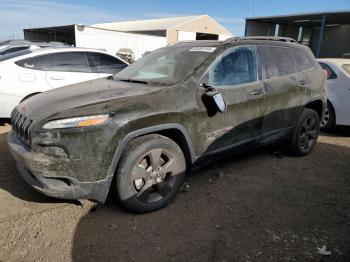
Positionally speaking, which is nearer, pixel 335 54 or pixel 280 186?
pixel 280 186

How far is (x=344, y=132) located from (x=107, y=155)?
19.7 ft

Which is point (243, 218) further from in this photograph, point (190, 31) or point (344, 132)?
point (190, 31)

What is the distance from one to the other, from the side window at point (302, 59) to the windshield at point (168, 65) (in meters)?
1.83

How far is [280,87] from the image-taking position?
4.69m

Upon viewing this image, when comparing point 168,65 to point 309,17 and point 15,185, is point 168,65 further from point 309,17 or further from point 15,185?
Answer: point 309,17

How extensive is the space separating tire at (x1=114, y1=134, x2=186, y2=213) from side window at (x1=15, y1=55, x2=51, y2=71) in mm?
4026

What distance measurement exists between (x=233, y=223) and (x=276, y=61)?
243 cm

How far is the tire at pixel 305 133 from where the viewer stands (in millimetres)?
5223

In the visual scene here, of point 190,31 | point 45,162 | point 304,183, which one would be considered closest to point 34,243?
point 45,162

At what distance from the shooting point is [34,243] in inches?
119

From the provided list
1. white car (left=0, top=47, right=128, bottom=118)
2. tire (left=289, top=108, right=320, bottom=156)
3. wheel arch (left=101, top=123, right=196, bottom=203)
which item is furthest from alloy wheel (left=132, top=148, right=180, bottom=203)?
white car (left=0, top=47, right=128, bottom=118)

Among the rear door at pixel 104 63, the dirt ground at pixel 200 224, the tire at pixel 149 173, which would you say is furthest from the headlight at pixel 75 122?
the rear door at pixel 104 63

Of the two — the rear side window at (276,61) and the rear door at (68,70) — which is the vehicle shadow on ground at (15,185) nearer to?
the rear door at (68,70)

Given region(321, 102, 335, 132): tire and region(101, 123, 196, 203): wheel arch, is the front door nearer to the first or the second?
region(101, 123, 196, 203): wheel arch
